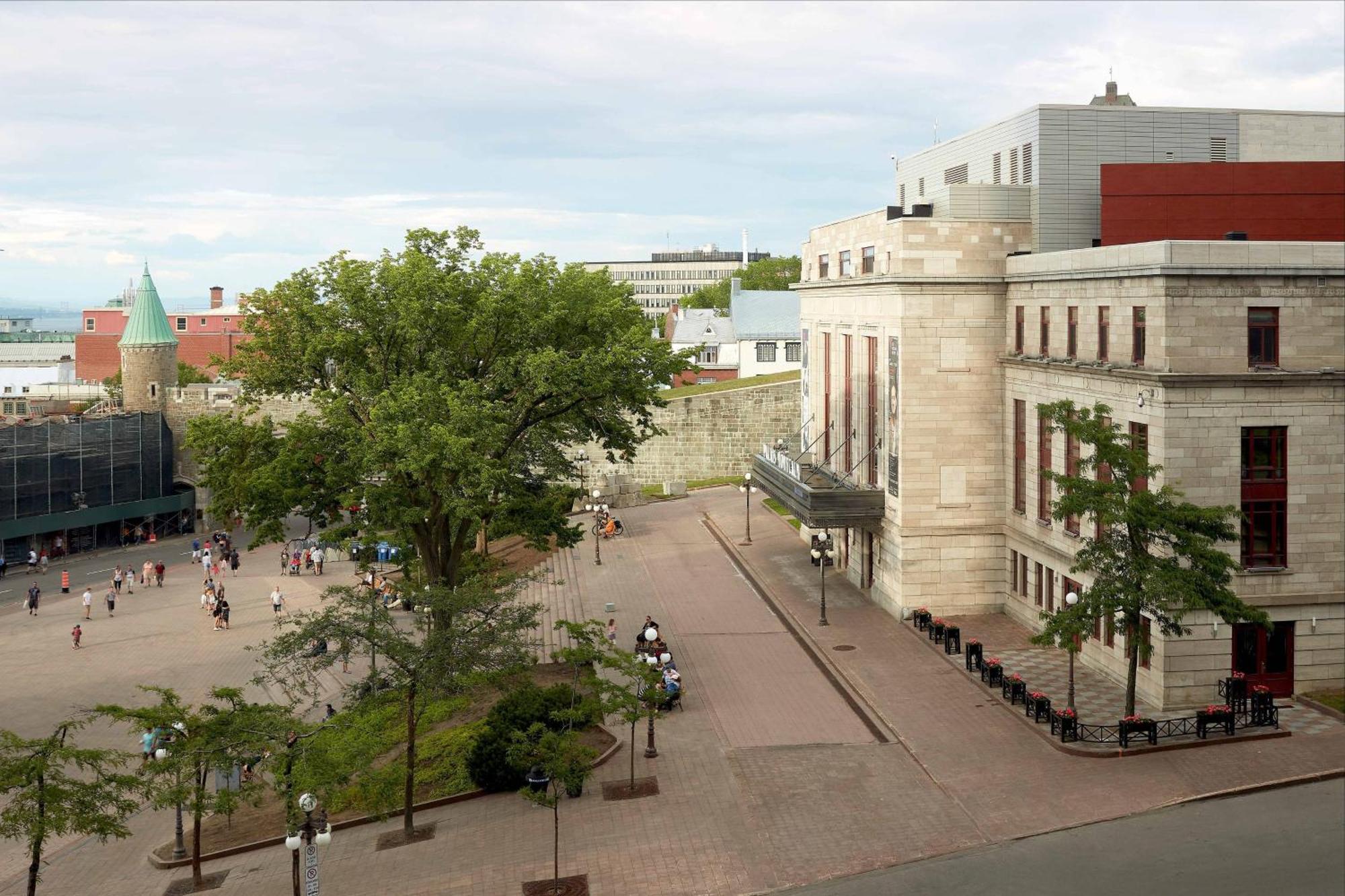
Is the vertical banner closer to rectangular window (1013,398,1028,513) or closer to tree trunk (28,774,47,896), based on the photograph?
rectangular window (1013,398,1028,513)

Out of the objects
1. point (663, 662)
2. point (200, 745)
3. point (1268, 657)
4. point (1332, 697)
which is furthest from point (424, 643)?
point (1332, 697)

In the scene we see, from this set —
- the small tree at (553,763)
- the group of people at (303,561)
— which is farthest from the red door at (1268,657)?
the group of people at (303,561)

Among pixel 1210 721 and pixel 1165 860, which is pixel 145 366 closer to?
pixel 1210 721

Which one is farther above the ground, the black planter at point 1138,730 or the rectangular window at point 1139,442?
the rectangular window at point 1139,442

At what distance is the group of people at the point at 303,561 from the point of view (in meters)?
60.9

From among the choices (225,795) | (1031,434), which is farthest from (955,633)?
(225,795)

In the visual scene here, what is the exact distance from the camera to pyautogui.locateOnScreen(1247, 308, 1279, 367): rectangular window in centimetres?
3053

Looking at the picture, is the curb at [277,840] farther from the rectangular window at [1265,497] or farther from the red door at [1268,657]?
the rectangular window at [1265,497]

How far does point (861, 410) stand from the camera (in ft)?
150

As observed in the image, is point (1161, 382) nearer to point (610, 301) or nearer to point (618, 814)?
point (618, 814)

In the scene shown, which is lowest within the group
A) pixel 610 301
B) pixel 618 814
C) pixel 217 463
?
pixel 618 814

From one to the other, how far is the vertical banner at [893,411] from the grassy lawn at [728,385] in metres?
33.0

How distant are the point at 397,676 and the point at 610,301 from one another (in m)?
18.9

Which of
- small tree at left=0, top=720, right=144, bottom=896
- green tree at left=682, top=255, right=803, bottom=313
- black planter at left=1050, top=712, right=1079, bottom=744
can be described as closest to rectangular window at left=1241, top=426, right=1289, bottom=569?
black planter at left=1050, top=712, right=1079, bottom=744
